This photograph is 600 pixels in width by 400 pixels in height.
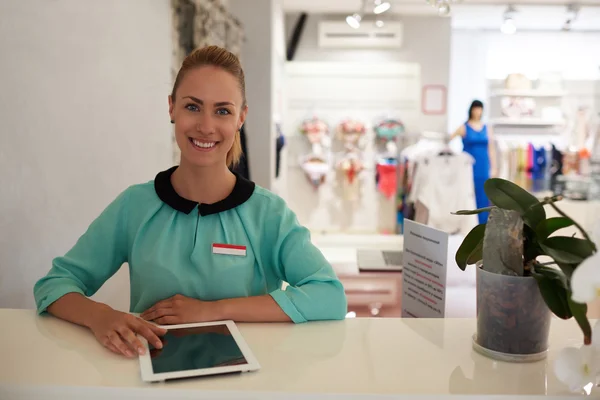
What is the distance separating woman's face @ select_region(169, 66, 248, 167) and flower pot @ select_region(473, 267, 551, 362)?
0.72 m

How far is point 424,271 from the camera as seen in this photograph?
1.49 metres

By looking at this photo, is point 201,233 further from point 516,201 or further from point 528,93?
point 528,93

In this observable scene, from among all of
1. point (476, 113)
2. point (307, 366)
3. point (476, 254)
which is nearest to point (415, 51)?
point (476, 113)

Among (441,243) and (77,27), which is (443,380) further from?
(77,27)

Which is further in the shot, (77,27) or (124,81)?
(124,81)

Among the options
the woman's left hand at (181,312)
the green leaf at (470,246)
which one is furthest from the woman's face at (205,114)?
the green leaf at (470,246)

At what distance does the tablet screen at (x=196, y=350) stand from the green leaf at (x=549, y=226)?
58 cm

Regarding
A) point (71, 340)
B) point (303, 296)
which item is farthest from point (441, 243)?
point (71, 340)

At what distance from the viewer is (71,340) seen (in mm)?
1121

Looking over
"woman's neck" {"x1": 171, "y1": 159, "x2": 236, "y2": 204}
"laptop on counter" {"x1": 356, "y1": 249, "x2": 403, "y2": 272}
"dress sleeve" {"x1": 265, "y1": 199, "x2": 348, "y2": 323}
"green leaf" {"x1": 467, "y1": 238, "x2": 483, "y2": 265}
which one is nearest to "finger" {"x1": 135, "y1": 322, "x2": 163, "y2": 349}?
"dress sleeve" {"x1": 265, "y1": 199, "x2": 348, "y2": 323}

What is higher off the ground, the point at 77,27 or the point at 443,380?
the point at 77,27

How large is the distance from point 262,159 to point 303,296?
3.94m

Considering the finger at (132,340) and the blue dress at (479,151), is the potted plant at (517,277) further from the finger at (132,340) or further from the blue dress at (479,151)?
the blue dress at (479,151)

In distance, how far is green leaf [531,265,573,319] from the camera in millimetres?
1004
